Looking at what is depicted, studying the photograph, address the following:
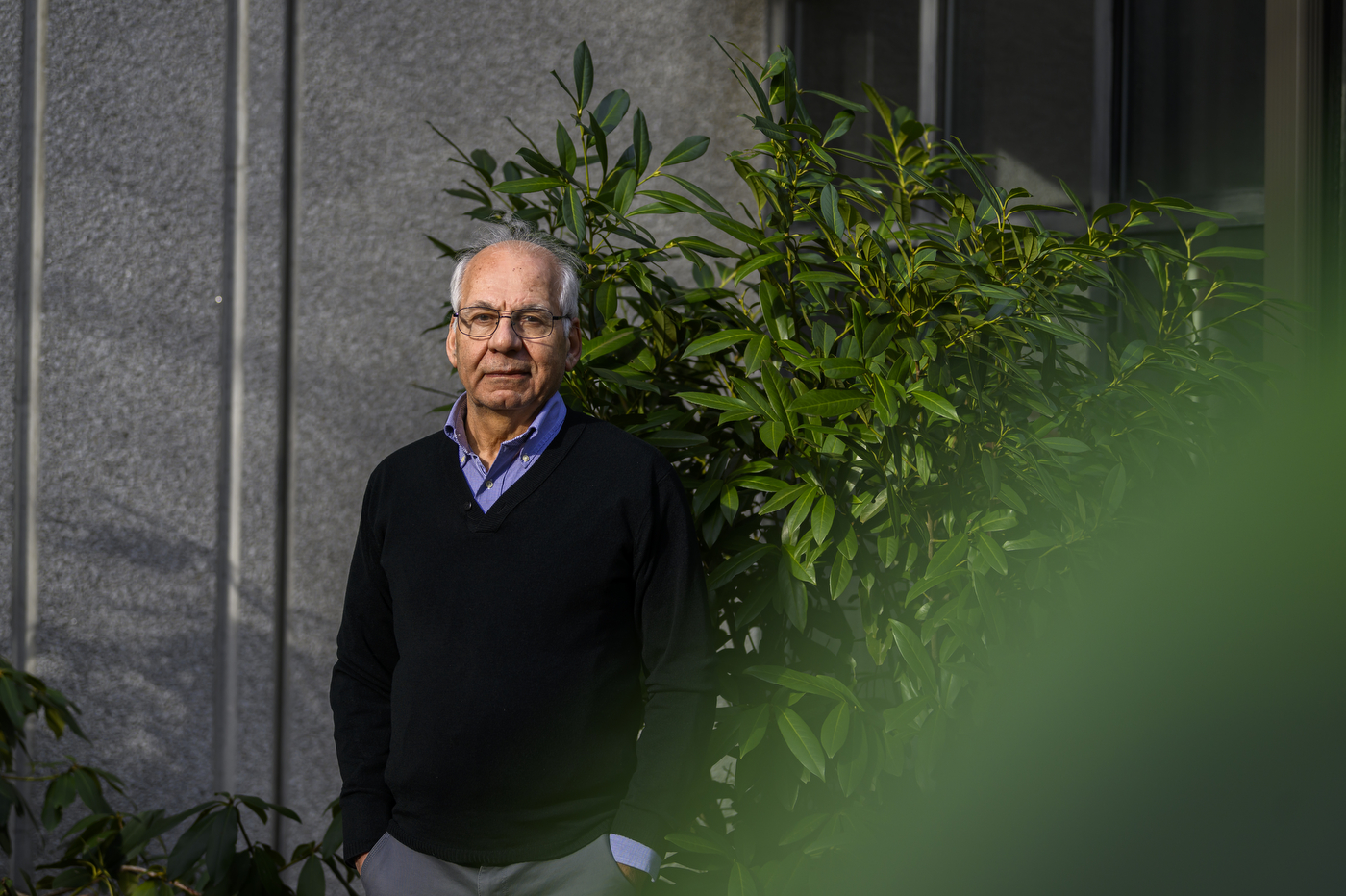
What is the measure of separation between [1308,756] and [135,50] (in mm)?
3130

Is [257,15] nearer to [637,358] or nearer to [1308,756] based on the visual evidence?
[637,358]

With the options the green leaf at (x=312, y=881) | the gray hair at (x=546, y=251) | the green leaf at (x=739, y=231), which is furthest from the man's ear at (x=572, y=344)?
the green leaf at (x=312, y=881)

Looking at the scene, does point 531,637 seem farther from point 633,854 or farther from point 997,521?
point 997,521

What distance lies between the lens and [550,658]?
141 centimetres

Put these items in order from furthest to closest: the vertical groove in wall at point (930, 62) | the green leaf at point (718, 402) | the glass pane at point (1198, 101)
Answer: the vertical groove in wall at point (930, 62), the glass pane at point (1198, 101), the green leaf at point (718, 402)

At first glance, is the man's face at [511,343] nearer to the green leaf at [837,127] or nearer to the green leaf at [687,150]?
the green leaf at [687,150]

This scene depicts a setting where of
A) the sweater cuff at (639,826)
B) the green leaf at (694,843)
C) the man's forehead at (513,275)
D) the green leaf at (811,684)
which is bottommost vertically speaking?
the green leaf at (694,843)

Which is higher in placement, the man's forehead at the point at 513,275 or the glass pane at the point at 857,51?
the glass pane at the point at 857,51

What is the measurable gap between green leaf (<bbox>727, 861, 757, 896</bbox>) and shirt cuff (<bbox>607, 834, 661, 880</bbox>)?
0.22m

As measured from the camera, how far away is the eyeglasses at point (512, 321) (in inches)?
59.1

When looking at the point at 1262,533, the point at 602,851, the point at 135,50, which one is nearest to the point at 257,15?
the point at 135,50

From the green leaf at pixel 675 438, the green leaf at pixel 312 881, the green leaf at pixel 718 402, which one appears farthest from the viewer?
the green leaf at pixel 312 881

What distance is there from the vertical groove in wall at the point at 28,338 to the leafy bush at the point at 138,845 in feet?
1.33

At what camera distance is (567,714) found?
142cm
